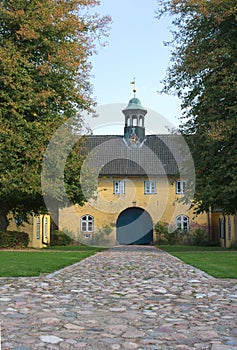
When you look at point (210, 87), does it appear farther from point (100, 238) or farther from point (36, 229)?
point (100, 238)

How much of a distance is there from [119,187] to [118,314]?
34.7 m

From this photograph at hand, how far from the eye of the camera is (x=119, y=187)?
4012 cm

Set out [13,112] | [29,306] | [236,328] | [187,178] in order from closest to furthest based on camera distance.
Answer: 1. [236,328]
2. [29,306]
3. [13,112]
4. [187,178]

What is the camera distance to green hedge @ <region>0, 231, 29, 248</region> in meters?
23.4

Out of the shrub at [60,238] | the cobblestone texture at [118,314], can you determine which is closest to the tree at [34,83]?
the cobblestone texture at [118,314]

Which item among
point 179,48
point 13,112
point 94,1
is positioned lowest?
point 13,112

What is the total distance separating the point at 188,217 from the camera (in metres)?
39.3

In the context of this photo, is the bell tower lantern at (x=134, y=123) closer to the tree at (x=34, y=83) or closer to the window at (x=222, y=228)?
the window at (x=222, y=228)

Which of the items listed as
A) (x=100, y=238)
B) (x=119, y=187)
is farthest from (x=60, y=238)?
A: (x=119, y=187)

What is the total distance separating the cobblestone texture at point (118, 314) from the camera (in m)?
4.12

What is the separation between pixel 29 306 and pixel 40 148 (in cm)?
1569

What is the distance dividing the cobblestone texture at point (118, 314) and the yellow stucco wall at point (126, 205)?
1215 inches

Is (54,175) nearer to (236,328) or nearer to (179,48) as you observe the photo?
(179,48)

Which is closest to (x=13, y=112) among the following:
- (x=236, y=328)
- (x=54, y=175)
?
(x=54, y=175)
